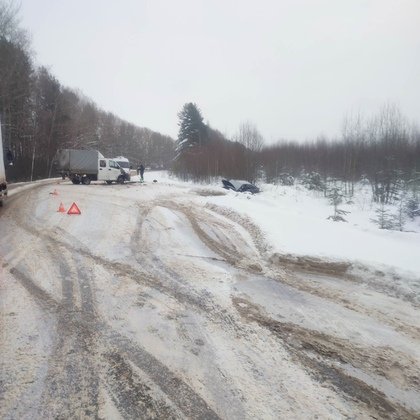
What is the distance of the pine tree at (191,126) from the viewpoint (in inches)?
2098

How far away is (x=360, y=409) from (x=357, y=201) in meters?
27.5

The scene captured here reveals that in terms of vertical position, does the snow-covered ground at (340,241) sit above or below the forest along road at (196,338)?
above

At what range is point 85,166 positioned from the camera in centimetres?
2862

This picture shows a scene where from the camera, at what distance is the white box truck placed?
92.9ft

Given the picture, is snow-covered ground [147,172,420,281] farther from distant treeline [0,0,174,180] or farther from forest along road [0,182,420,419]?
distant treeline [0,0,174,180]

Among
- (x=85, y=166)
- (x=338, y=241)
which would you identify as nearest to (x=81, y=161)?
(x=85, y=166)

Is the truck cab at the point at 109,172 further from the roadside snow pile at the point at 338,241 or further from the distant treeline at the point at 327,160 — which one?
the roadside snow pile at the point at 338,241

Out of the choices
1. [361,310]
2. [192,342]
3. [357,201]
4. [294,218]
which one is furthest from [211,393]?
[357,201]

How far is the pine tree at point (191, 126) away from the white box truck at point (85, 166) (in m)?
25.1

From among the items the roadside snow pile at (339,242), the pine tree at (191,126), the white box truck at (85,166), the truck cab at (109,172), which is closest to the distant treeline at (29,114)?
the white box truck at (85,166)

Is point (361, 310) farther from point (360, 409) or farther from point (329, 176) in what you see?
point (329, 176)

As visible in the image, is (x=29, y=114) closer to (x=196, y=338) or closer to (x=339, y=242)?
(x=339, y=242)

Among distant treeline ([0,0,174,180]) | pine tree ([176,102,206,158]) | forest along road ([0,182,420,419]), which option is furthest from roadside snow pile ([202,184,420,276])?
pine tree ([176,102,206,158])

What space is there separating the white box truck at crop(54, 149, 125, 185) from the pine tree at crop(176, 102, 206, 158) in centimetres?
2506
